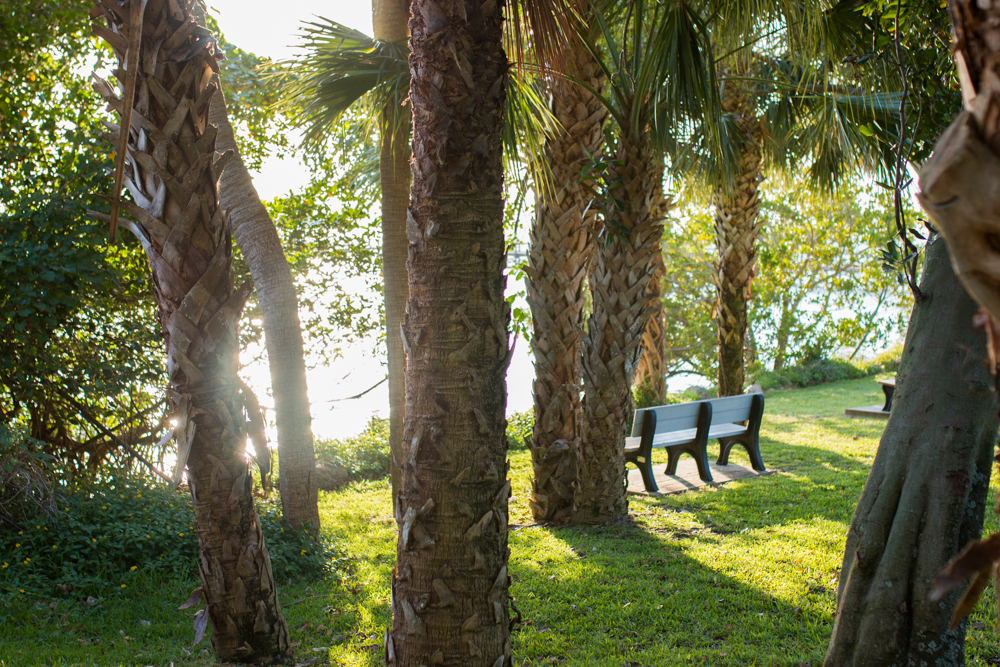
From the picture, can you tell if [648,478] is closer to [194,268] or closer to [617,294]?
[617,294]

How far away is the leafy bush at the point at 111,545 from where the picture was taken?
14.6 ft

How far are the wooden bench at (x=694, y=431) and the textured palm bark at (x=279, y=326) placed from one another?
3.43 metres

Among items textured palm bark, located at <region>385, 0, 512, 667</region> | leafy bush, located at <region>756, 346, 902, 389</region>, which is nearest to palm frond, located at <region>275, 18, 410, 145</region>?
textured palm bark, located at <region>385, 0, 512, 667</region>

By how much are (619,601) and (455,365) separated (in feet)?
8.65

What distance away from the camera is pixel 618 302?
5.79 m

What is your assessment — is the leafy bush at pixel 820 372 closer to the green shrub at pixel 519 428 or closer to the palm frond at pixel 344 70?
the green shrub at pixel 519 428

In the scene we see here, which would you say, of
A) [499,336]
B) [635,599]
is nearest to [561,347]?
[635,599]

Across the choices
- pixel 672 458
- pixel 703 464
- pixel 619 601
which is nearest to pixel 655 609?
pixel 619 601

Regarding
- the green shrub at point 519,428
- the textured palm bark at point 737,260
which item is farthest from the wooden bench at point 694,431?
the green shrub at point 519,428

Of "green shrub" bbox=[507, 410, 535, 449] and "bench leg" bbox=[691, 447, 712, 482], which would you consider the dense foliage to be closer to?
"bench leg" bbox=[691, 447, 712, 482]

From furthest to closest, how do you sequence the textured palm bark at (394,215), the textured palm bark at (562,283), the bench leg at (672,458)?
1. the bench leg at (672,458)
2. the textured palm bark at (562,283)
3. the textured palm bark at (394,215)

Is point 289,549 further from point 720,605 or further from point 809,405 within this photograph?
point 809,405

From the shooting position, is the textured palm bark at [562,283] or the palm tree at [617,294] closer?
the palm tree at [617,294]

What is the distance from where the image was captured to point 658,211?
1116 cm
